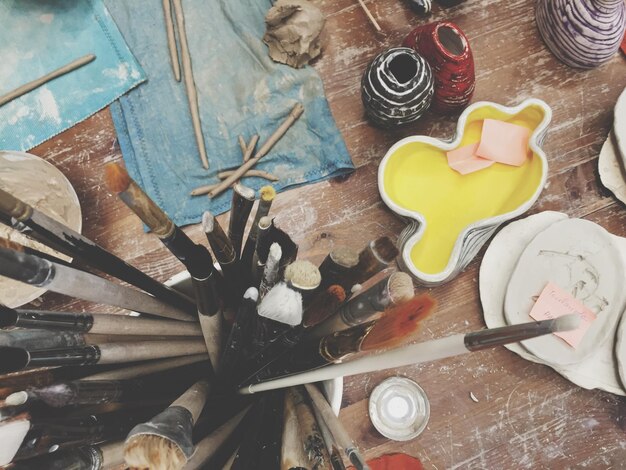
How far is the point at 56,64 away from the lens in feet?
2.27

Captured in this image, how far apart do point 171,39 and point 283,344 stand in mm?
469

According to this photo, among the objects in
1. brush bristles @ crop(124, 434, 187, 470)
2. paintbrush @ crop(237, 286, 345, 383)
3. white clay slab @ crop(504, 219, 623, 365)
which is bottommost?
white clay slab @ crop(504, 219, 623, 365)

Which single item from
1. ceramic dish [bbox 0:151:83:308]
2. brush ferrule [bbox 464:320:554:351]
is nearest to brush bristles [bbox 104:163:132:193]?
brush ferrule [bbox 464:320:554:351]

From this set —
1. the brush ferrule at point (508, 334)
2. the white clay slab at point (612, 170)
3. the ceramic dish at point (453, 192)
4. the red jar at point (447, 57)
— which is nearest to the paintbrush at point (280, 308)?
the brush ferrule at point (508, 334)

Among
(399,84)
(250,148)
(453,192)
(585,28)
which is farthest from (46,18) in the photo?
(585,28)

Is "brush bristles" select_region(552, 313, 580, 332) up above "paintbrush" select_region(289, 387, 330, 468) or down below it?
above

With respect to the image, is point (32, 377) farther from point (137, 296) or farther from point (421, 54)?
point (421, 54)

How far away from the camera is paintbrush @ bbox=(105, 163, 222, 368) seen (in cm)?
30

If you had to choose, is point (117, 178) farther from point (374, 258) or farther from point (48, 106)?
point (48, 106)

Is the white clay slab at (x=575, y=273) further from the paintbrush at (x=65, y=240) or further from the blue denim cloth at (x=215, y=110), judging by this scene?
the paintbrush at (x=65, y=240)

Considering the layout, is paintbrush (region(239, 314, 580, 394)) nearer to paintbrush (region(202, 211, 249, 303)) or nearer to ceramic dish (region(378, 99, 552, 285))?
paintbrush (region(202, 211, 249, 303))

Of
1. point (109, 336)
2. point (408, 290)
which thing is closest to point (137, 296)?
point (109, 336)

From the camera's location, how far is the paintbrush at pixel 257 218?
36 centimetres

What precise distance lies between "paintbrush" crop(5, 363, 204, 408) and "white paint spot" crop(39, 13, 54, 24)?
0.52m
